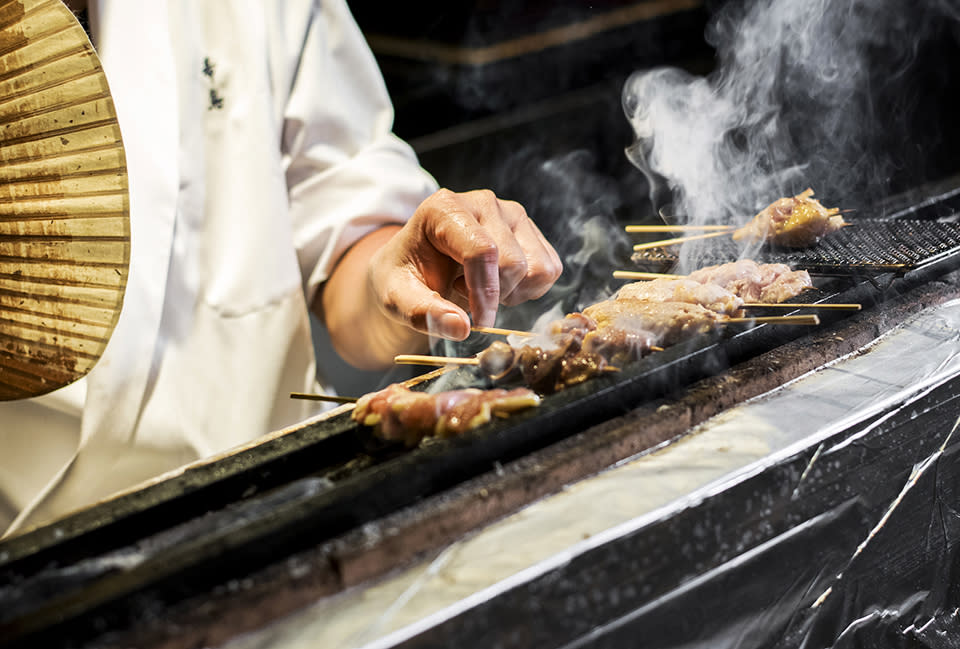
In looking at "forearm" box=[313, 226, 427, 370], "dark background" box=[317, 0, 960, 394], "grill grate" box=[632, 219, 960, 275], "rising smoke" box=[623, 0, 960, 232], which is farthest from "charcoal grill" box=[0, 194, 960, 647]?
"dark background" box=[317, 0, 960, 394]

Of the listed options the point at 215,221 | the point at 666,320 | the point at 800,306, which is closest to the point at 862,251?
the point at 800,306

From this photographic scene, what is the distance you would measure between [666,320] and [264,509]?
1170 millimetres

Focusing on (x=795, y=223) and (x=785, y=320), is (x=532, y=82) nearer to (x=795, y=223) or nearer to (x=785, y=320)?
(x=795, y=223)

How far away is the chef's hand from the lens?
83.7 inches

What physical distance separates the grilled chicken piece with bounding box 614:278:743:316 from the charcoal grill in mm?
114

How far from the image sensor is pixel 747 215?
3.19 metres

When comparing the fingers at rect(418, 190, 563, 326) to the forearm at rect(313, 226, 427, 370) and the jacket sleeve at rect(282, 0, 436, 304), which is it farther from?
the jacket sleeve at rect(282, 0, 436, 304)

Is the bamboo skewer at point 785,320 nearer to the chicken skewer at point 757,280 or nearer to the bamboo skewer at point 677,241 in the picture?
the chicken skewer at point 757,280

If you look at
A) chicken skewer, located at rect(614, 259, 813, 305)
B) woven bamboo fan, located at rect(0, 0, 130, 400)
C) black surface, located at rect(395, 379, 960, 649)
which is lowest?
black surface, located at rect(395, 379, 960, 649)

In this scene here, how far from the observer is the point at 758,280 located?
7.70 feet

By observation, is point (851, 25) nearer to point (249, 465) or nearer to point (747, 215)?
point (747, 215)

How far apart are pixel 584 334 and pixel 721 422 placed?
0.44 m

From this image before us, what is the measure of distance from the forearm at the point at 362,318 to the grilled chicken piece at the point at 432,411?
1172mm

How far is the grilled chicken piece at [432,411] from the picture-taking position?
172 centimetres
